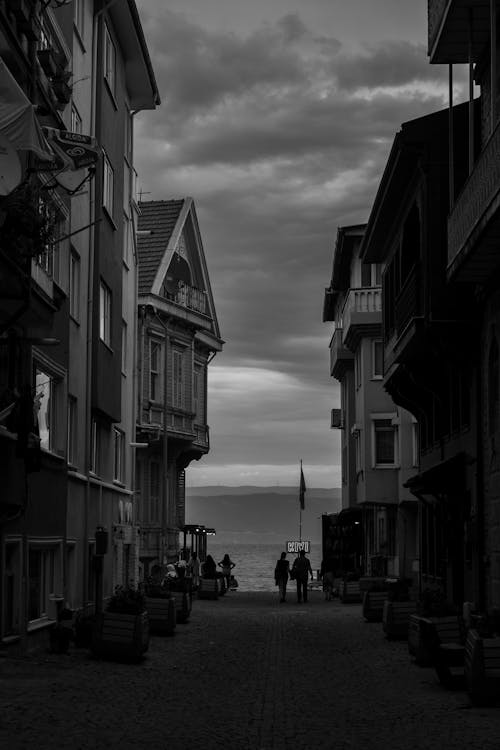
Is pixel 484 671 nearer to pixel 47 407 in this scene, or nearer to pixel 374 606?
pixel 47 407

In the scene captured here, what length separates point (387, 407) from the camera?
50.2 metres

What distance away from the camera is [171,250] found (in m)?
55.6

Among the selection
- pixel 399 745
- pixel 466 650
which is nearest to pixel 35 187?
pixel 466 650

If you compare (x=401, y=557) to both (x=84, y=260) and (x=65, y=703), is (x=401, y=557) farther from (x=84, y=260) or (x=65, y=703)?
(x=65, y=703)

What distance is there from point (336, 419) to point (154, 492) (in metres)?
15.2

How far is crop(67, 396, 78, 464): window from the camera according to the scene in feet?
89.8

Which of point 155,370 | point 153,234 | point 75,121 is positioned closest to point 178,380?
point 155,370

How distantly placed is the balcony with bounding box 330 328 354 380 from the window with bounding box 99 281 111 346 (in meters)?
24.7

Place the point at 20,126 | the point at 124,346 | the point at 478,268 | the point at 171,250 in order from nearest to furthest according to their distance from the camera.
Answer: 1. the point at 20,126
2. the point at 478,268
3. the point at 124,346
4. the point at 171,250

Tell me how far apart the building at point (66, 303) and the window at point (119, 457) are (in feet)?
0.29

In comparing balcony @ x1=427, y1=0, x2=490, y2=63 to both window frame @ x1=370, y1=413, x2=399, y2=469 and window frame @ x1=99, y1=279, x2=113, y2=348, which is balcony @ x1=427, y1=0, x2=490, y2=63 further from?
window frame @ x1=370, y1=413, x2=399, y2=469

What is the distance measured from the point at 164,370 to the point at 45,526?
1190 inches

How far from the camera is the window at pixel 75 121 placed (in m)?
26.6

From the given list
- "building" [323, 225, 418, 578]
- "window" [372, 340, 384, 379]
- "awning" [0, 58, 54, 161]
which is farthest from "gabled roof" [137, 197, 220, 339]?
"awning" [0, 58, 54, 161]
